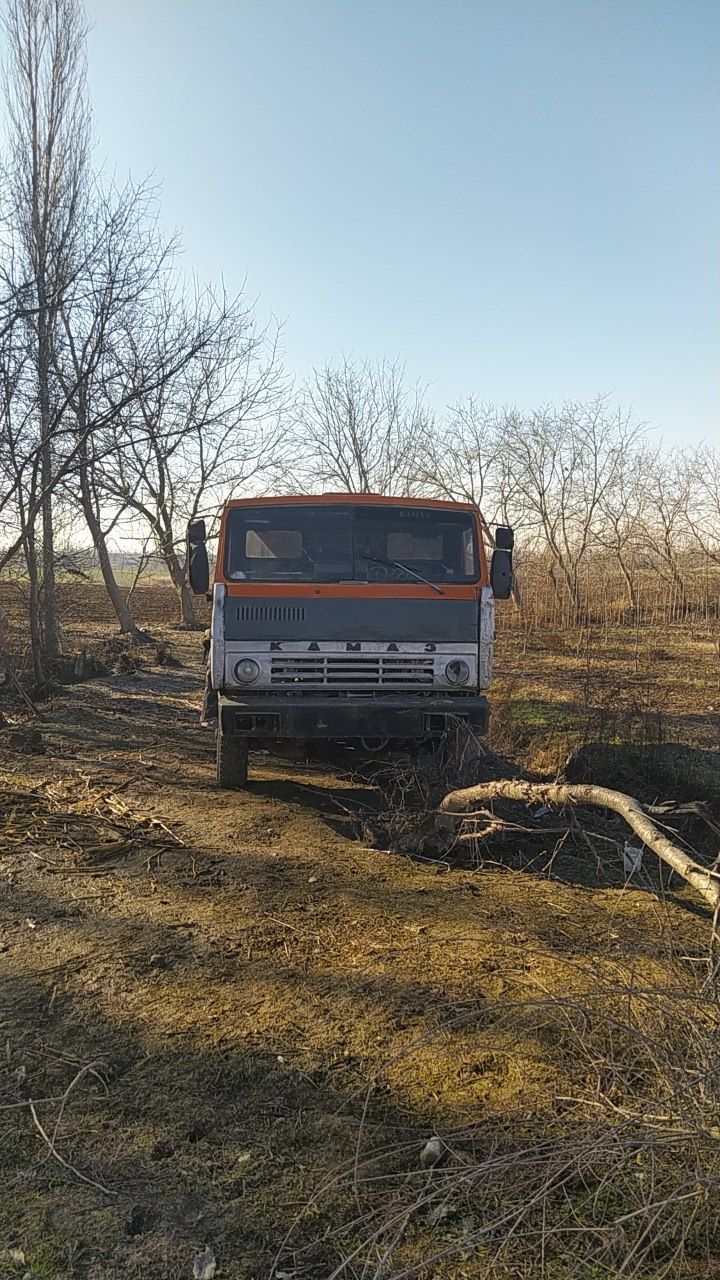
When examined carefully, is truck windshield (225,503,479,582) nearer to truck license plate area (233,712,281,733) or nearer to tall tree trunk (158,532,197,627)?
truck license plate area (233,712,281,733)

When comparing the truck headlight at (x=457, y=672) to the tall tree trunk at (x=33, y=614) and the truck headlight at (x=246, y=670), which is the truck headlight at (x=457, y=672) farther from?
the tall tree trunk at (x=33, y=614)

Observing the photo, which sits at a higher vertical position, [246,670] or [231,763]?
[246,670]

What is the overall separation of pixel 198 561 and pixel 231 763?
62.4 inches

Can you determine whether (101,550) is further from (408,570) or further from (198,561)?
(408,570)

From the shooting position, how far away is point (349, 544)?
6.28m

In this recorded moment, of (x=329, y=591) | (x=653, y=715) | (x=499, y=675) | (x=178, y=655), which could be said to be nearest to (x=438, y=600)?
(x=329, y=591)

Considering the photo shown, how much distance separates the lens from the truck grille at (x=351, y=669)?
5945 millimetres

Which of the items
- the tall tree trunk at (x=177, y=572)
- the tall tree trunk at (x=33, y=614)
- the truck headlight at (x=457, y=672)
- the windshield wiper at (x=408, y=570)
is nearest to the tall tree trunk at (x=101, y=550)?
the tall tree trunk at (x=177, y=572)

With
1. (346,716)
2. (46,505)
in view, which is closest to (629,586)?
(46,505)

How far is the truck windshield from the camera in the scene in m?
6.17

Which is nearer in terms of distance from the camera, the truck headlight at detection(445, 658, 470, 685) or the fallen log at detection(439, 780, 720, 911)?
the fallen log at detection(439, 780, 720, 911)

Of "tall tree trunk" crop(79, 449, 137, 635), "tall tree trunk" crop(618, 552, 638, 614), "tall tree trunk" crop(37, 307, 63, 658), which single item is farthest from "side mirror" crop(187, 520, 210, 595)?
"tall tree trunk" crop(618, 552, 638, 614)

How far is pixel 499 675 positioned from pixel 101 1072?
12.0 metres

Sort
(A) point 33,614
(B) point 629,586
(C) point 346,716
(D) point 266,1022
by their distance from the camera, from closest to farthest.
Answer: (D) point 266,1022, (C) point 346,716, (A) point 33,614, (B) point 629,586
